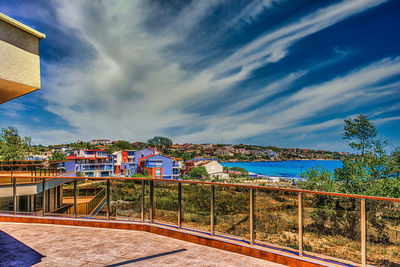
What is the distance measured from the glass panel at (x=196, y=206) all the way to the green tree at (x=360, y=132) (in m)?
16.3

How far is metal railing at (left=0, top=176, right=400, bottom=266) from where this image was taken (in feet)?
8.84

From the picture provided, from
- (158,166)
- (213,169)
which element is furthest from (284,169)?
(158,166)

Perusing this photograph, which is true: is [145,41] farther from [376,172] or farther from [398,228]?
[398,228]

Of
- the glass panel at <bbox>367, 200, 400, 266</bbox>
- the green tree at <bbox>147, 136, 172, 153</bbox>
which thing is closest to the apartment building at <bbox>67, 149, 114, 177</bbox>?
the glass panel at <bbox>367, 200, 400, 266</bbox>

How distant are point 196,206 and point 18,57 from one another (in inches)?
138

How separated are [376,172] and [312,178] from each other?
3654 mm

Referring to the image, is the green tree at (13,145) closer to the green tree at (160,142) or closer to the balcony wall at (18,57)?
the balcony wall at (18,57)

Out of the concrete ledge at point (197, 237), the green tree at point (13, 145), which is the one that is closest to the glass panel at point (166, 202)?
the concrete ledge at point (197, 237)

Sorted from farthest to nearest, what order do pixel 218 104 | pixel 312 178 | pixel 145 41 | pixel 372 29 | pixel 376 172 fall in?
pixel 218 104
pixel 372 29
pixel 145 41
pixel 312 178
pixel 376 172

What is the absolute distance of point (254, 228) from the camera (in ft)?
10.6

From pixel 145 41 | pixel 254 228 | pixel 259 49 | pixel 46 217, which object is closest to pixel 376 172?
pixel 254 228

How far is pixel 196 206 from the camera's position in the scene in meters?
4.21

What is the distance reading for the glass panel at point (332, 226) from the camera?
2.75 metres

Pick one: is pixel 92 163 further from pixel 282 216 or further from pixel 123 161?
pixel 282 216
